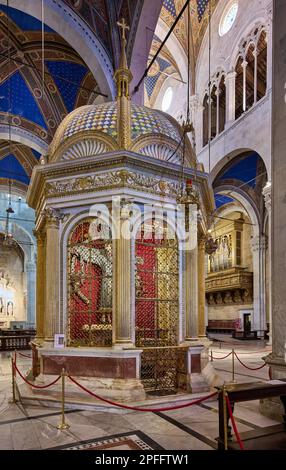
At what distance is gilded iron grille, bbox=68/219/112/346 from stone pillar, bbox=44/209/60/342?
23cm

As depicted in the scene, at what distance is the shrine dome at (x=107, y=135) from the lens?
6500 millimetres

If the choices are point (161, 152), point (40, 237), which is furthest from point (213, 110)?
point (40, 237)

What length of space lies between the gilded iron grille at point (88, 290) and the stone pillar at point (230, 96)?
1111 centimetres

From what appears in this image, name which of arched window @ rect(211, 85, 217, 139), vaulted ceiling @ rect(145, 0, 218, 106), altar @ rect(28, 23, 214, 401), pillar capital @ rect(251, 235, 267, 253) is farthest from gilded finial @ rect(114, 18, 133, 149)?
pillar capital @ rect(251, 235, 267, 253)

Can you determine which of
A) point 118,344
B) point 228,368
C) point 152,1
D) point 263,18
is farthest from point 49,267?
→ point 263,18

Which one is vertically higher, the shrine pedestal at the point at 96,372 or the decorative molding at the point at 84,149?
the decorative molding at the point at 84,149

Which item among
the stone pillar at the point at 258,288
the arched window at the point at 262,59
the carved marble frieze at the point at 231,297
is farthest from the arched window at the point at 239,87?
the carved marble frieze at the point at 231,297

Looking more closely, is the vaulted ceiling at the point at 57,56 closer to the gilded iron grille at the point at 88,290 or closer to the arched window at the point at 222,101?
the arched window at the point at 222,101

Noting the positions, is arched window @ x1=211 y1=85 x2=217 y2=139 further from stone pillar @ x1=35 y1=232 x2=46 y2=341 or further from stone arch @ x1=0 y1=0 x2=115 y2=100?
stone pillar @ x1=35 y1=232 x2=46 y2=341

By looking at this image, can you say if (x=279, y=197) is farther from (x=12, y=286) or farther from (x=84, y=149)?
(x=12, y=286)

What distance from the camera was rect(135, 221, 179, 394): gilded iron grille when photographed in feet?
20.8

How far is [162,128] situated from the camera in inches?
279

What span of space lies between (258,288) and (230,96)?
9691 mm
